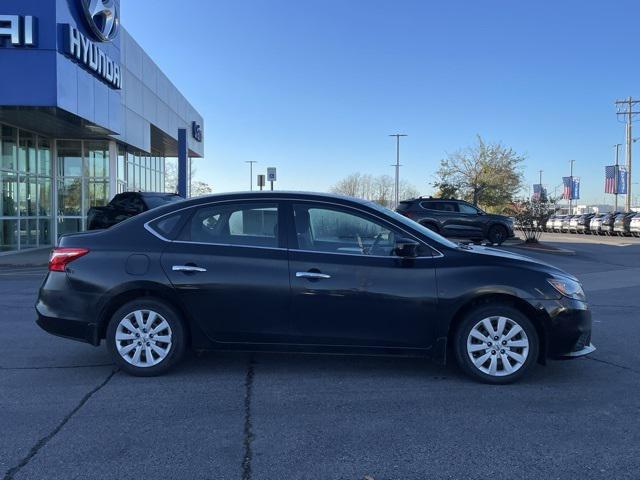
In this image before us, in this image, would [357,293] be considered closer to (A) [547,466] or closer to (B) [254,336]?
(B) [254,336]

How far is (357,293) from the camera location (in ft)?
15.8

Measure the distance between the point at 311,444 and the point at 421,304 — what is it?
164cm

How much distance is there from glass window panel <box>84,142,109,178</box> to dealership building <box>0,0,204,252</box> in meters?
0.04

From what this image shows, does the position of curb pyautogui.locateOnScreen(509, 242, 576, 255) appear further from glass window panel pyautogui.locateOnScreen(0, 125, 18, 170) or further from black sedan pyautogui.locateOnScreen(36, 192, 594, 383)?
glass window panel pyautogui.locateOnScreen(0, 125, 18, 170)

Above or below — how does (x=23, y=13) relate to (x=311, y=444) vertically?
above

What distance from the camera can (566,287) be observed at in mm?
4910

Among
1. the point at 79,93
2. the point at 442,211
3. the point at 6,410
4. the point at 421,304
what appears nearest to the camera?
the point at 6,410

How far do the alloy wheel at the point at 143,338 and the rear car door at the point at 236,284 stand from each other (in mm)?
322

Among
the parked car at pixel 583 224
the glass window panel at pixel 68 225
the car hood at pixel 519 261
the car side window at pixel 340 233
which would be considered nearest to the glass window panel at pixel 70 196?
the glass window panel at pixel 68 225

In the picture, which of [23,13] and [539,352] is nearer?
[539,352]

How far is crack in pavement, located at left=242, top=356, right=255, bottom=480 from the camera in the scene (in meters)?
3.36

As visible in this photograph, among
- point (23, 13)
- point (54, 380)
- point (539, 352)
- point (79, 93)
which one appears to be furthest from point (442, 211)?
point (54, 380)

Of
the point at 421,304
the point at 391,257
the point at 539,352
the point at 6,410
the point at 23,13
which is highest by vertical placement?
the point at 23,13

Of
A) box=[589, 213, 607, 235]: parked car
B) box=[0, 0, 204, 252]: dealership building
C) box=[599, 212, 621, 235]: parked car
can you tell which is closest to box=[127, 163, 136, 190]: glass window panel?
box=[0, 0, 204, 252]: dealership building
